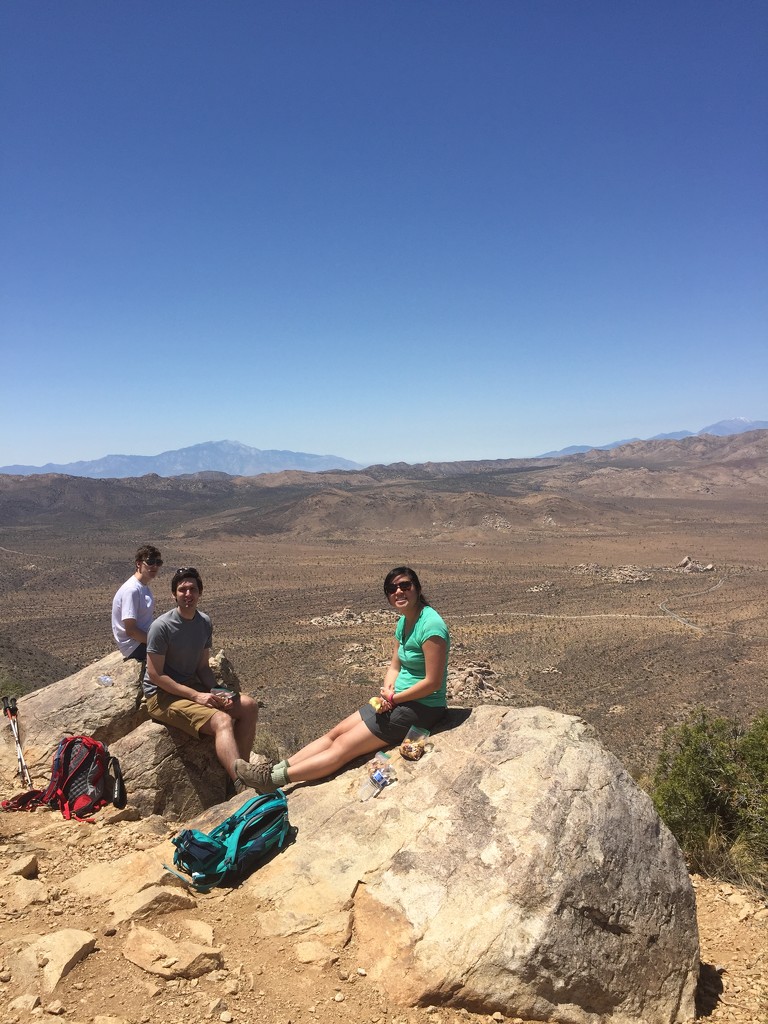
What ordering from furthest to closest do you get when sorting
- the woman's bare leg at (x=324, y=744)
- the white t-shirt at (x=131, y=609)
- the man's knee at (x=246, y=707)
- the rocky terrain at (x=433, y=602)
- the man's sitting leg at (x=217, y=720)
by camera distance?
the white t-shirt at (x=131, y=609) < the man's knee at (x=246, y=707) < the man's sitting leg at (x=217, y=720) < the woman's bare leg at (x=324, y=744) < the rocky terrain at (x=433, y=602)

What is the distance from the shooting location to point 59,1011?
275cm

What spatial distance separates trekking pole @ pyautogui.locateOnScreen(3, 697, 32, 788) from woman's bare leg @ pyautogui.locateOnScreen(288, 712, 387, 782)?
2776mm

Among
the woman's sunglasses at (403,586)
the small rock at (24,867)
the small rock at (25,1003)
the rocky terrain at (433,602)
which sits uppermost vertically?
the woman's sunglasses at (403,586)

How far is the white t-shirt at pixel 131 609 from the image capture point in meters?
6.04

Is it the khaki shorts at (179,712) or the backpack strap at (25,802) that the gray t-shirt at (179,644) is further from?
the backpack strap at (25,802)

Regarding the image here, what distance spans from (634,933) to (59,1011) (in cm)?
335

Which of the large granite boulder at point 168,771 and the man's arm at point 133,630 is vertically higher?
the man's arm at point 133,630

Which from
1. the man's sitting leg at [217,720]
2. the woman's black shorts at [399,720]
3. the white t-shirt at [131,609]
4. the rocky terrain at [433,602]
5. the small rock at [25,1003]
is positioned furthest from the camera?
the white t-shirt at [131,609]

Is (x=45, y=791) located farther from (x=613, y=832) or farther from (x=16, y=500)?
(x=16, y=500)

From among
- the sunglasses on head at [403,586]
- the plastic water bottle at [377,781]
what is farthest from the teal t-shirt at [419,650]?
the plastic water bottle at [377,781]

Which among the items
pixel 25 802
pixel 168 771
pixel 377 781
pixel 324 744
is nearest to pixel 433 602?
pixel 168 771

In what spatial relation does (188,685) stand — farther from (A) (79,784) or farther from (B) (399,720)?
(B) (399,720)

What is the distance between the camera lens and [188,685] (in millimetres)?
5566

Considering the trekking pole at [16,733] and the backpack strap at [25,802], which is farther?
the trekking pole at [16,733]
